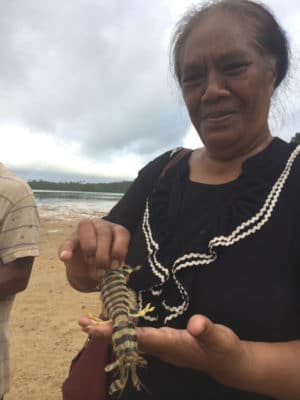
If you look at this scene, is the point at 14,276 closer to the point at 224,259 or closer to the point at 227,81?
the point at 224,259

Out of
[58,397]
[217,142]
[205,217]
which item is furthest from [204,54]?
[58,397]

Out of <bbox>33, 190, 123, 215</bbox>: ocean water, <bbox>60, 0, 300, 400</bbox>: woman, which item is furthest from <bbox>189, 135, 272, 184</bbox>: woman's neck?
<bbox>33, 190, 123, 215</bbox>: ocean water

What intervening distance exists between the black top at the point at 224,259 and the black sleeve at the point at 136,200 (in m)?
0.22

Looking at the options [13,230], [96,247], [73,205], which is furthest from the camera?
[73,205]

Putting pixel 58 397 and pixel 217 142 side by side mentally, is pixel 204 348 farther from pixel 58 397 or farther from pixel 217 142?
pixel 58 397

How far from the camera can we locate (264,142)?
238 cm

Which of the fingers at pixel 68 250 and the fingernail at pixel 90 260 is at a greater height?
the fingers at pixel 68 250

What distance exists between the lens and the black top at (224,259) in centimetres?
191

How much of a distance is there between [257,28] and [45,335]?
680 centimetres

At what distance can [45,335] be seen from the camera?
7754mm

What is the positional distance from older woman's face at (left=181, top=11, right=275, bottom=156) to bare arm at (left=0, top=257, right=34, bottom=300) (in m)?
2.22

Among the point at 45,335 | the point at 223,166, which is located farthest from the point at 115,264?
the point at 45,335

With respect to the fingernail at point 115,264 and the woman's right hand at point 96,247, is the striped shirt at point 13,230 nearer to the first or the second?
the woman's right hand at point 96,247

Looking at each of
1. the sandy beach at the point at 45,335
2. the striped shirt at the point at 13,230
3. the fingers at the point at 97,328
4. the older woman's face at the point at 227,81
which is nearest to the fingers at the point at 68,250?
the fingers at the point at 97,328
